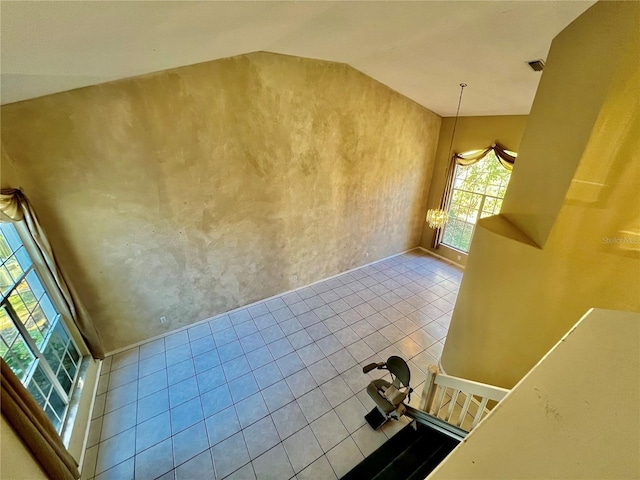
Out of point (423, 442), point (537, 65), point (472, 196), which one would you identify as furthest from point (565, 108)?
point (472, 196)

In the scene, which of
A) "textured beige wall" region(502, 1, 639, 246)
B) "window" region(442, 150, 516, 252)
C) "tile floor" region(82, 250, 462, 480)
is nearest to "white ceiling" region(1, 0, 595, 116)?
"textured beige wall" region(502, 1, 639, 246)

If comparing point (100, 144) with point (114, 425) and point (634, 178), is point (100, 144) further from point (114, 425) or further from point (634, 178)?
point (634, 178)

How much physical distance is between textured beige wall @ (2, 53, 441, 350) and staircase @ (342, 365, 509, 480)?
116 inches

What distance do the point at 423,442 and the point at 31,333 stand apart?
3876mm

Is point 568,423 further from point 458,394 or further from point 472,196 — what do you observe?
point 472,196

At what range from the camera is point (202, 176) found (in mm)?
3438

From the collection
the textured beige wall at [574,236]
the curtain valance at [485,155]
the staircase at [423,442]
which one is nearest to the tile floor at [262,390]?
the staircase at [423,442]

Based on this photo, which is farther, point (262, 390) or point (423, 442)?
point (262, 390)

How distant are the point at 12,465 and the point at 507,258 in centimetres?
353

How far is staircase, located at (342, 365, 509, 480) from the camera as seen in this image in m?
1.99

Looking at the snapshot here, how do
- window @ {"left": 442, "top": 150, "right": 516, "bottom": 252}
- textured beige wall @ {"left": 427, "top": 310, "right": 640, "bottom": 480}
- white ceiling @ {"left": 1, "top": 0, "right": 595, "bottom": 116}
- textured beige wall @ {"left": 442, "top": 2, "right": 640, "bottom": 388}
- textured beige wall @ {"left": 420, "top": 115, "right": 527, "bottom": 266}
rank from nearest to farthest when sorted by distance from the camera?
textured beige wall @ {"left": 427, "top": 310, "right": 640, "bottom": 480} → white ceiling @ {"left": 1, "top": 0, "right": 595, "bottom": 116} → textured beige wall @ {"left": 442, "top": 2, "right": 640, "bottom": 388} → textured beige wall @ {"left": 420, "top": 115, "right": 527, "bottom": 266} → window @ {"left": 442, "top": 150, "right": 516, "bottom": 252}

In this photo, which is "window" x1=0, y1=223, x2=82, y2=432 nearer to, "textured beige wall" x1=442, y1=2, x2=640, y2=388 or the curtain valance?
"textured beige wall" x1=442, y1=2, x2=640, y2=388

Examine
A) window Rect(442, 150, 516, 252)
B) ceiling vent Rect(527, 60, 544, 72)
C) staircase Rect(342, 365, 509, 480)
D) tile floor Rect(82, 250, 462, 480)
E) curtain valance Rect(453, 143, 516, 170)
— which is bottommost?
tile floor Rect(82, 250, 462, 480)

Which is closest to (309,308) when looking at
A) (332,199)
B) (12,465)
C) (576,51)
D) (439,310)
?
(332,199)
